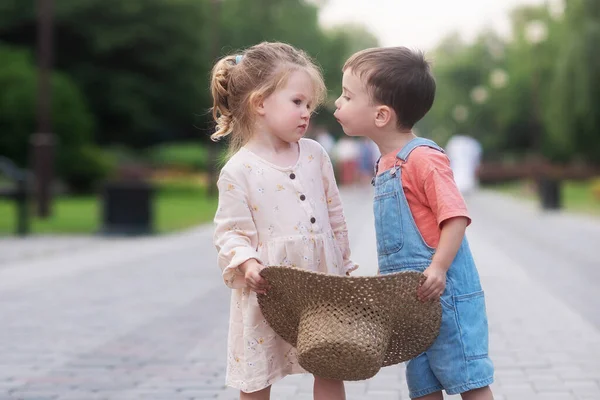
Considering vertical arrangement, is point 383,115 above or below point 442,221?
above

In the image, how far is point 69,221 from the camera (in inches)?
728

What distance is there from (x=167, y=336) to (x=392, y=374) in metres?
1.77

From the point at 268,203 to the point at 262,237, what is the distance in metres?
0.11

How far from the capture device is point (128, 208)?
15.7m

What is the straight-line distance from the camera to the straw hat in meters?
3.08

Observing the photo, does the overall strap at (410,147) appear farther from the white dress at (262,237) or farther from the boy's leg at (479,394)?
the boy's leg at (479,394)

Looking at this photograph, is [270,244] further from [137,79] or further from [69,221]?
[137,79]

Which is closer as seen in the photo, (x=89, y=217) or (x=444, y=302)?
(x=444, y=302)

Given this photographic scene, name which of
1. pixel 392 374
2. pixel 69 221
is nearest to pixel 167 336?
pixel 392 374

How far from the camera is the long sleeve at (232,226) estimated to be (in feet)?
11.1

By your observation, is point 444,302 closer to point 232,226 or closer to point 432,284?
point 432,284

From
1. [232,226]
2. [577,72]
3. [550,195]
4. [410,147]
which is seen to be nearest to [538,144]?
[577,72]

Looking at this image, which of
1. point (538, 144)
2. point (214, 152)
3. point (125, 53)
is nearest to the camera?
point (125, 53)

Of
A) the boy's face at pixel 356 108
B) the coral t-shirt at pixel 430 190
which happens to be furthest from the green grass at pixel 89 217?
the coral t-shirt at pixel 430 190
